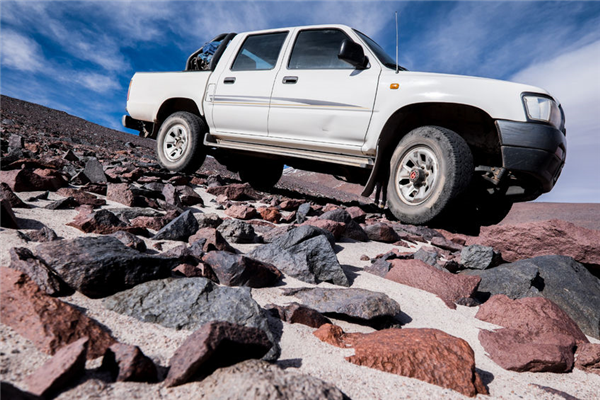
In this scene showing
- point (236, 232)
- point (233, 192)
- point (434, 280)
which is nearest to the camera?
point (434, 280)

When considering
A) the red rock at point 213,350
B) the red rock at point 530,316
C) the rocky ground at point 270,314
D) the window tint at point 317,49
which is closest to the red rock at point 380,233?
the rocky ground at point 270,314

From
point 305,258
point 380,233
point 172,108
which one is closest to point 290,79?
point 380,233

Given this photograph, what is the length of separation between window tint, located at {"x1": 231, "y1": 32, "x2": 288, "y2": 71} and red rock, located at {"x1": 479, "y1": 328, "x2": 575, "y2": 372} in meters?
3.95

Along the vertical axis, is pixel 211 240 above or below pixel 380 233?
below

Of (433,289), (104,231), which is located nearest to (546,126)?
(433,289)

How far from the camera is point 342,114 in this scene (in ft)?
12.8

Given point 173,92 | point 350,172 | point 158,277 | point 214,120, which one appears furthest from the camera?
point 173,92

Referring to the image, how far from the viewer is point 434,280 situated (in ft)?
7.03

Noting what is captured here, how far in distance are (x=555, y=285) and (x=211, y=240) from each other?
2.15 m

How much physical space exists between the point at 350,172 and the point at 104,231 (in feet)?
10.0

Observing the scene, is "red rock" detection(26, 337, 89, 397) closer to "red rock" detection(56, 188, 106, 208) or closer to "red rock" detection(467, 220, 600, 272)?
"red rock" detection(56, 188, 106, 208)

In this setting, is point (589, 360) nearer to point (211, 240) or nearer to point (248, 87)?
point (211, 240)

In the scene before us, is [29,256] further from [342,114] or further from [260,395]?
[342,114]

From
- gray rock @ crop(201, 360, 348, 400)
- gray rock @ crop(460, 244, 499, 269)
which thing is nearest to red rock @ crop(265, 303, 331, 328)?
gray rock @ crop(201, 360, 348, 400)
